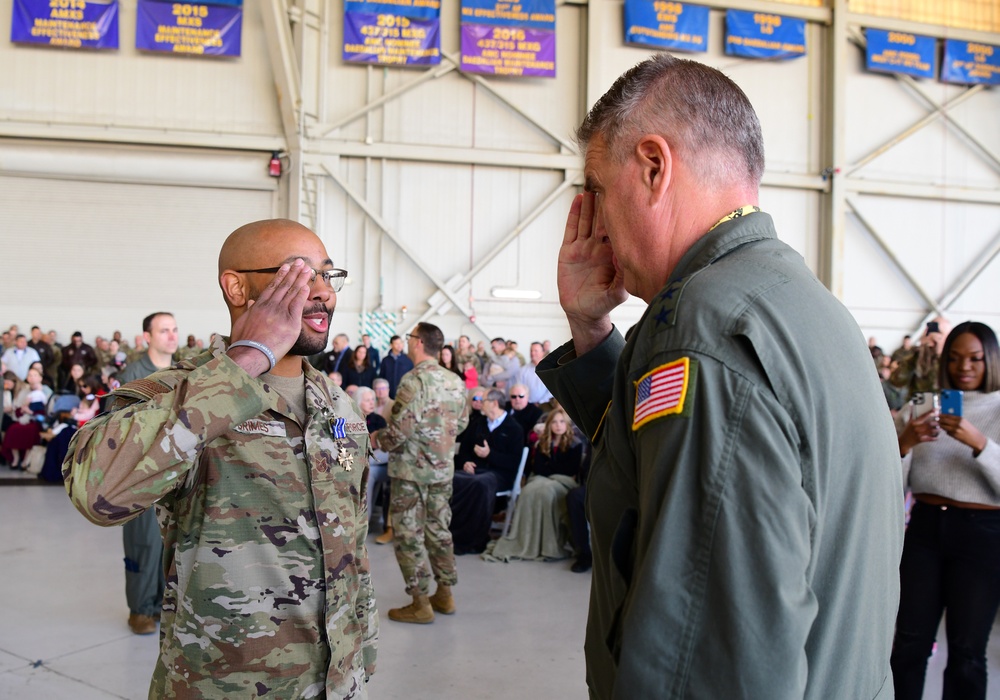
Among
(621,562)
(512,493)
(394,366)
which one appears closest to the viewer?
(621,562)

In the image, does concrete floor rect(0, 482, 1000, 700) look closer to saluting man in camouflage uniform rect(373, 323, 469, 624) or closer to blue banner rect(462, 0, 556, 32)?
saluting man in camouflage uniform rect(373, 323, 469, 624)

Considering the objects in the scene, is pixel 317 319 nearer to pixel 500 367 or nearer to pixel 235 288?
pixel 235 288

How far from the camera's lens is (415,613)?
15.2ft

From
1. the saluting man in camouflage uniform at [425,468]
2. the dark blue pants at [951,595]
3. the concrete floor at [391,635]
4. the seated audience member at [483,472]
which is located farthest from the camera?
the seated audience member at [483,472]

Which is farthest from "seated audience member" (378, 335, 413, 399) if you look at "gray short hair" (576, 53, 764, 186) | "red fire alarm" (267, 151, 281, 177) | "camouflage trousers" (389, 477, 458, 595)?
"gray short hair" (576, 53, 764, 186)

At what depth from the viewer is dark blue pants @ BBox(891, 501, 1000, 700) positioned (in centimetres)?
277

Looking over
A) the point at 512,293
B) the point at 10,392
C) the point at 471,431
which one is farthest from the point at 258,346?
the point at 512,293

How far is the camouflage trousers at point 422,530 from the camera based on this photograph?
→ 184 inches

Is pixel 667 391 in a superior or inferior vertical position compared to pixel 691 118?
inferior

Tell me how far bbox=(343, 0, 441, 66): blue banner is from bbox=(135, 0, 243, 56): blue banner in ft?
5.71

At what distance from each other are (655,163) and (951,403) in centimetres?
231

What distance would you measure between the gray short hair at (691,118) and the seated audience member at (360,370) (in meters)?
9.60

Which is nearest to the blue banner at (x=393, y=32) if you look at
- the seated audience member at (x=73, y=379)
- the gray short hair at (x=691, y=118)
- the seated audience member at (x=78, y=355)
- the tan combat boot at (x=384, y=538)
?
the seated audience member at (x=78, y=355)

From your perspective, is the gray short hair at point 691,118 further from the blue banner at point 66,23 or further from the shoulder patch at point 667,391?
the blue banner at point 66,23
